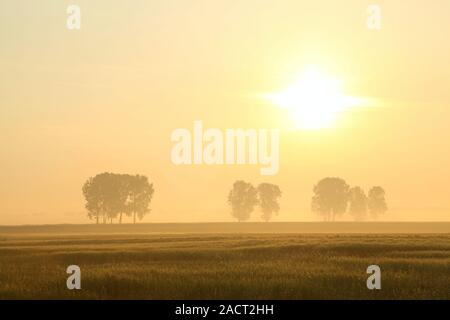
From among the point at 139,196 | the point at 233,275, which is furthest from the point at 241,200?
the point at 233,275

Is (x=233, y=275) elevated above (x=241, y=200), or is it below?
below

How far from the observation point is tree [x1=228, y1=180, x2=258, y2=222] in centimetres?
19800

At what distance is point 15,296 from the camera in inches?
1142

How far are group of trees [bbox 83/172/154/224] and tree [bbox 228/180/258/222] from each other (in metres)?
29.7

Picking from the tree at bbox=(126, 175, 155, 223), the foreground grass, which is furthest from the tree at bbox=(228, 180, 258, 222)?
the foreground grass

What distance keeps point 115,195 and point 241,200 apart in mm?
40585

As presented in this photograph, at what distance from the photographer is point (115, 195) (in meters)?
173

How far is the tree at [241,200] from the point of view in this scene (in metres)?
198

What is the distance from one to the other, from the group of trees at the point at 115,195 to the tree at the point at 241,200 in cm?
2974

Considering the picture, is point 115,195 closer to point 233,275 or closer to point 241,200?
point 241,200

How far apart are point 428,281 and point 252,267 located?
901 centimetres
